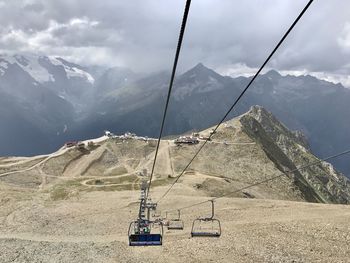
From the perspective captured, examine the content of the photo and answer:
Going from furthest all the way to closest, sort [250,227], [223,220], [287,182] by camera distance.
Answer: [287,182] → [223,220] → [250,227]

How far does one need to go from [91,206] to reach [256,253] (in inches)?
2135

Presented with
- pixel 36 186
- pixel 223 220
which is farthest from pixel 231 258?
pixel 36 186

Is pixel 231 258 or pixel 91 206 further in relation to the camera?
pixel 91 206

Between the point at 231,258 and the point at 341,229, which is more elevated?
the point at 341,229

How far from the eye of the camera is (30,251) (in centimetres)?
8400

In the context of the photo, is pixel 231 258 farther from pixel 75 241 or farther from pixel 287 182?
pixel 287 182

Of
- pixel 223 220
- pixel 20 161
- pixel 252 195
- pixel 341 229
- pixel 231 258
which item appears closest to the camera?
pixel 231 258

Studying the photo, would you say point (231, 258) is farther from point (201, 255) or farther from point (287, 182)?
point (287, 182)

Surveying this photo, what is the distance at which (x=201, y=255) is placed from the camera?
73438mm

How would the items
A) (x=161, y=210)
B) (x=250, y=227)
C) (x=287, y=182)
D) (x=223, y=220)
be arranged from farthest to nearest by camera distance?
(x=287, y=182) → (x=161, y=210) → (x=223, y=220) → (x=250, y=227)

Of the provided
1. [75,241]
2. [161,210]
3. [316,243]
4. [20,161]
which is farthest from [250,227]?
[20,161]

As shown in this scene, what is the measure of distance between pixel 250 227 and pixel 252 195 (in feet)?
181

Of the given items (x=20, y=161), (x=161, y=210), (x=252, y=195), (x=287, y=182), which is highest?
(x=20, y=161)

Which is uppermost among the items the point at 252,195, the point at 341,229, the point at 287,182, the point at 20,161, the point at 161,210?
the point at 20,161
